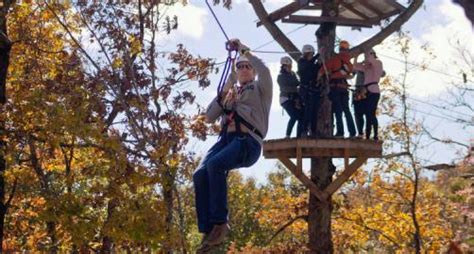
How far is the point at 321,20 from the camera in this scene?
9.86 meters

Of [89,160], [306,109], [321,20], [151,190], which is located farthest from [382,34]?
[89,160]

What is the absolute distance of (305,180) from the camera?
1003cm

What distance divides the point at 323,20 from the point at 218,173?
5.84 m

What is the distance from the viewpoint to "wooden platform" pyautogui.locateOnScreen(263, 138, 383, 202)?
8.88 meters

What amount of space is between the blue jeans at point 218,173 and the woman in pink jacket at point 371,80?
395 centimetres

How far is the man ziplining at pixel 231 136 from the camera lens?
177 inches

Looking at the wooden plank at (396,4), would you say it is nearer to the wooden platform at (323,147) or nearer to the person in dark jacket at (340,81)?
the person in dark jacket at (340,81)

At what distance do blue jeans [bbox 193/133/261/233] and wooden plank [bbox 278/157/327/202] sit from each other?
486cm

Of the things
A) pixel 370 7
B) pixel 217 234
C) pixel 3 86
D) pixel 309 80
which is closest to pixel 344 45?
pixel 309 80

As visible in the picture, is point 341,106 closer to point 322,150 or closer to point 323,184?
point 322,150

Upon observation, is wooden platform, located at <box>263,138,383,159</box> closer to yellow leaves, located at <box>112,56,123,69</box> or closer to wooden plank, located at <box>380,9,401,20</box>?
wooden plank, located at <box>380,9,401,20</box>

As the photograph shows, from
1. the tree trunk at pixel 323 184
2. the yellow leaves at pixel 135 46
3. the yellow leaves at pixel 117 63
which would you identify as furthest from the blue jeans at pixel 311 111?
the yellow leaves at pixel 135 46

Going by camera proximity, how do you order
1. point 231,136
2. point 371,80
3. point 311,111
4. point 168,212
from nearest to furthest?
point 231,136, point 371,80, point 168,212, point 311,111

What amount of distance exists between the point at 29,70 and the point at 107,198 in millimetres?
3830
